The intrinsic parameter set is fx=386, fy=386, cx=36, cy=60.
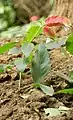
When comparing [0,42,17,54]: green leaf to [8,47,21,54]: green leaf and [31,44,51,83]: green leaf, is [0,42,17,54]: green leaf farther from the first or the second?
[31,44,51,83]: green leaf

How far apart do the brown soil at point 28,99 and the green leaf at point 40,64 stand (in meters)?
0.06

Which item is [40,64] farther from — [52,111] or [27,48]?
[52,111]

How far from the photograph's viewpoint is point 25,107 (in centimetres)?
154

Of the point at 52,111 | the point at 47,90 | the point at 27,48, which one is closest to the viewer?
the point at 52,111

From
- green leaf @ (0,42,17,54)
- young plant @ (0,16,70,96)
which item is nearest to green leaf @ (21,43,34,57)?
young plant @ (0,16,70,96)

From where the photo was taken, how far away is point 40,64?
1.66 meters

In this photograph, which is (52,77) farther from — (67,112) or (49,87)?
(67,112)

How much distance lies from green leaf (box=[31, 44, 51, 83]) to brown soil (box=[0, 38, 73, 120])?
63 millimetres

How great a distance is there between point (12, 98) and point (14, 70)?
1.33 ft

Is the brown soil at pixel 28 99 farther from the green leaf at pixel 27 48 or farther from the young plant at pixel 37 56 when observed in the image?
the green leaf at pixel 27 48

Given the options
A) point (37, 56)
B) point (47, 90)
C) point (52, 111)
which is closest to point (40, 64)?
point (37, 56)

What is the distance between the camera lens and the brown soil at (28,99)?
4.87ft

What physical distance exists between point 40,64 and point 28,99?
0.16m

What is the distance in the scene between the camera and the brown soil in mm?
1483
